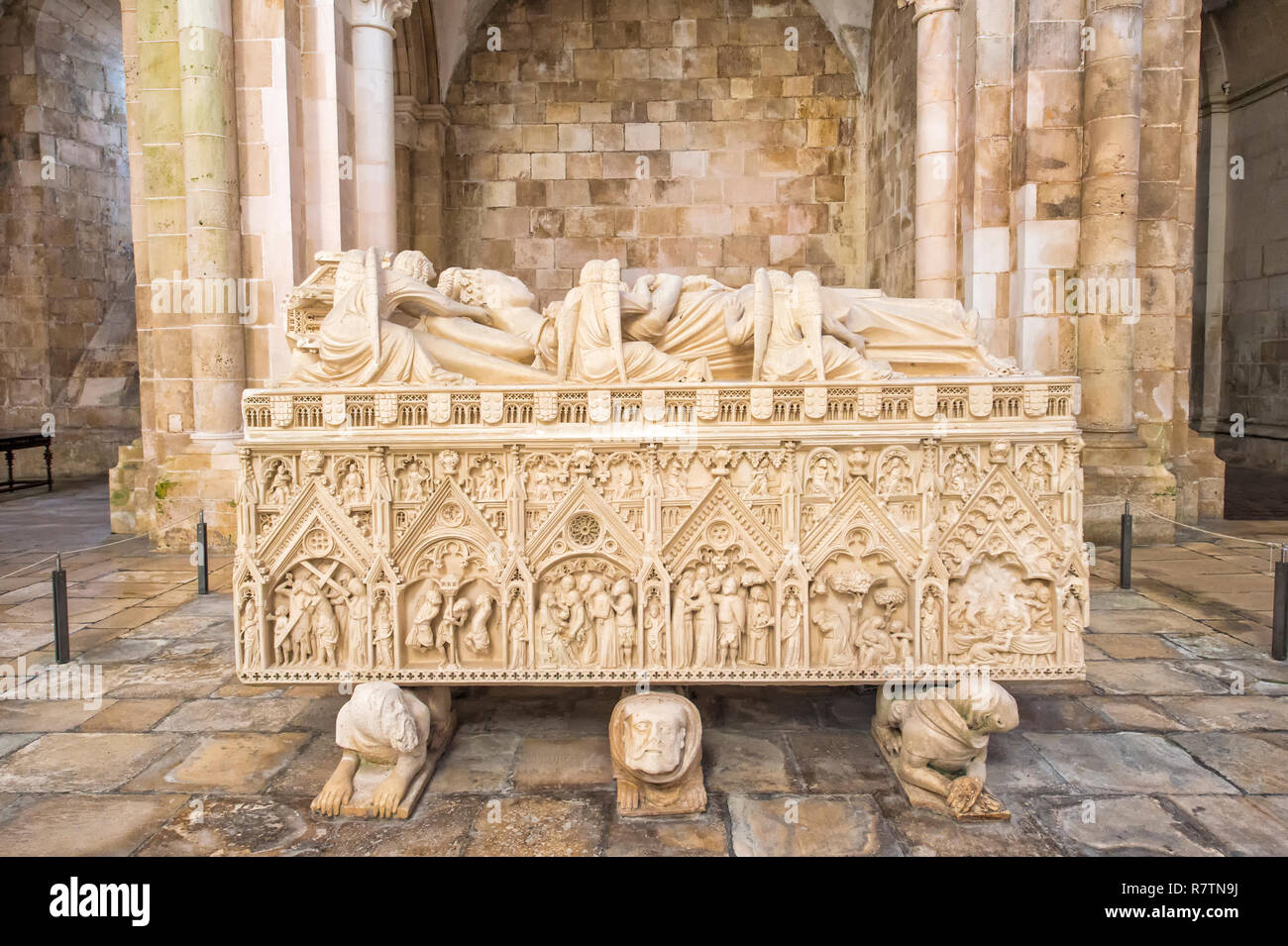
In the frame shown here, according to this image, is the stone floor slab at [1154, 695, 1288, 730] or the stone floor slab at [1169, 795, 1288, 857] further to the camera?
the stone floor slab at [1154, 695, 1288, 730]

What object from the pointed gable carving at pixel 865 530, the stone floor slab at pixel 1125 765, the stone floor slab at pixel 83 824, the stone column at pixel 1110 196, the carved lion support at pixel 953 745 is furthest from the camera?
the stone column at pixel 1110 196

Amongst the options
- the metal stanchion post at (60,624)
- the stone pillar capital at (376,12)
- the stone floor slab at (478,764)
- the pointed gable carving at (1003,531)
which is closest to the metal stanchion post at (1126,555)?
the pointed gable carving at (1003,531)

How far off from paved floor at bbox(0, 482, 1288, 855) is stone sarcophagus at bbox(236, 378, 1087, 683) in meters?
0.39

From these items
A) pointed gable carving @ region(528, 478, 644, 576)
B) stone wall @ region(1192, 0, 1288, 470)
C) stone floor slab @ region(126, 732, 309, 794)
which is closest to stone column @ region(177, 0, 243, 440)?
stone floor slab @ region(126, 732, 309, 794)

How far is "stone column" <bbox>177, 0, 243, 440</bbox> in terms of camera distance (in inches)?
291

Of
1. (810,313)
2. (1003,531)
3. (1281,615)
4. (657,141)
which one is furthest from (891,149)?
(1003,531)

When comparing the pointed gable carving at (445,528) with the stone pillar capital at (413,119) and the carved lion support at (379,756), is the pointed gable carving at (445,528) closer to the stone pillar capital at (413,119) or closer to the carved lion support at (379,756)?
the carved lion support at (379,756)

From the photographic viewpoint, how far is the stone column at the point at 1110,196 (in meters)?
7.57

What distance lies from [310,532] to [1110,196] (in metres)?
6.89

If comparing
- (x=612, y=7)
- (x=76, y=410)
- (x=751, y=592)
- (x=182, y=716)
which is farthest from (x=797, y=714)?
(x=76, y=410)

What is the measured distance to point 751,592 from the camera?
11.7 feet

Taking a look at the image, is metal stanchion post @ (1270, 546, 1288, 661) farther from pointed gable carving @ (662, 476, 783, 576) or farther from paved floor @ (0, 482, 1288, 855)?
pointed gable carving @ (662, 476, 783, 576)

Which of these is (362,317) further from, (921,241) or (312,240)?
(921,241)

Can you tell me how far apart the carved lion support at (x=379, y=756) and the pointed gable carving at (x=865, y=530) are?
1521 millimetres
